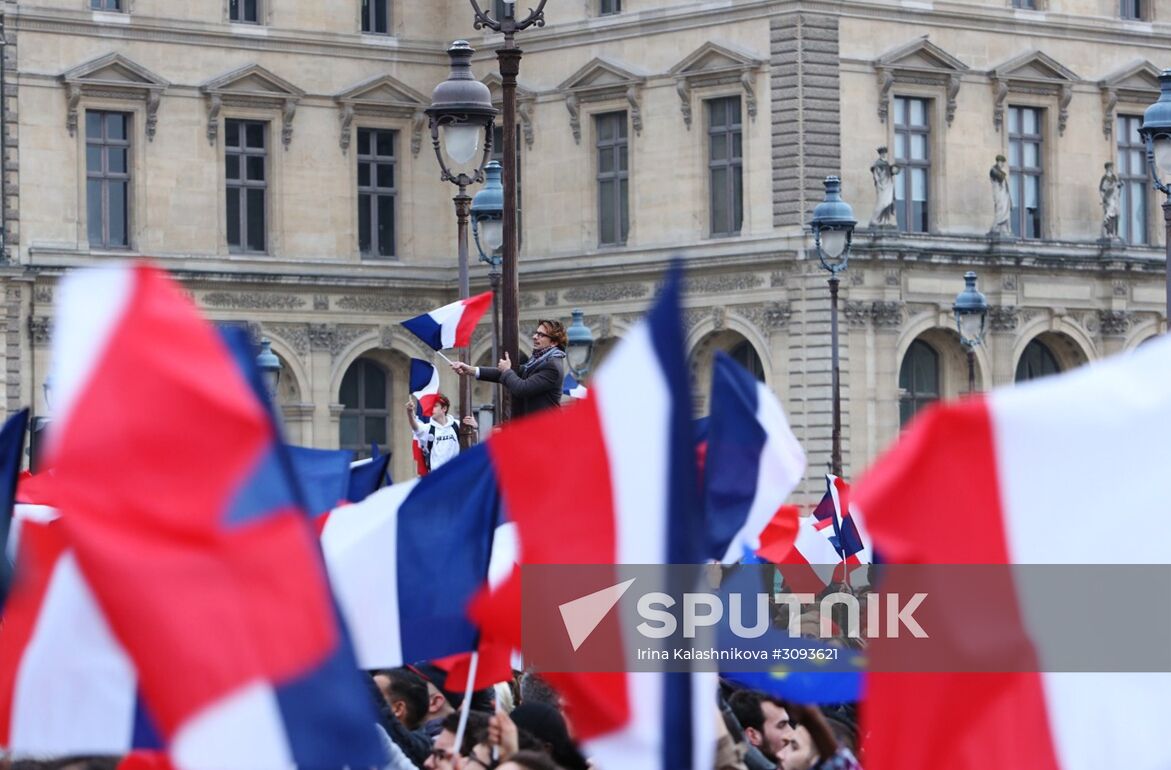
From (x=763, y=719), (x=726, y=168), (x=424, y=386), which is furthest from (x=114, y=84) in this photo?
(x=763, y=719)

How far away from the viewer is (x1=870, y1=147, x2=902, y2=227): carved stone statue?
41.5 meters

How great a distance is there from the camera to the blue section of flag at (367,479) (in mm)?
12758

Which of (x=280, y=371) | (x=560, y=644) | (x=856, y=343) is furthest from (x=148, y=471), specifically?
(x=280, y=371)

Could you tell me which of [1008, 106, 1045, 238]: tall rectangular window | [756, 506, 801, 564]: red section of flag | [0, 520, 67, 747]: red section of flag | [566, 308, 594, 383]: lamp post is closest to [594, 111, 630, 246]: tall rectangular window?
[1008, 106, 1045, 238]: tall rectangular window

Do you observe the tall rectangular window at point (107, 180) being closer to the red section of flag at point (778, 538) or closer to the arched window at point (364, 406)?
the arched window at point (364, 406)

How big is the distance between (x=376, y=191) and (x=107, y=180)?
15.7ft

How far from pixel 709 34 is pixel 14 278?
37.4 ft

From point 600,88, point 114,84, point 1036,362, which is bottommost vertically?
point 1036,362

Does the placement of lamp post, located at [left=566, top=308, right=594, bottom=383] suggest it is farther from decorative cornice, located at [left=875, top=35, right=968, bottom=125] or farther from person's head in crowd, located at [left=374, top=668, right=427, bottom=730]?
person's head in crowd, located at [left=374, top=668, right=427, bottom=730]

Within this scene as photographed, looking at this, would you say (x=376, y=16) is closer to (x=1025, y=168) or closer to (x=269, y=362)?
(x=269, y=362)

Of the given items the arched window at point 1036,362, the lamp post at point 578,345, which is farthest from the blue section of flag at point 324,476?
the arched window at point 1036,362

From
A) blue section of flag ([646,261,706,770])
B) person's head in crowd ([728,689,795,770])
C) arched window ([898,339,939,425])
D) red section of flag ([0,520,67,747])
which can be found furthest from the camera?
arched window ([898,339,939,425])

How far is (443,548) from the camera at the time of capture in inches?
360

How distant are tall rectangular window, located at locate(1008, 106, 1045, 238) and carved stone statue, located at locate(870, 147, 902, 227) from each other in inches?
121
